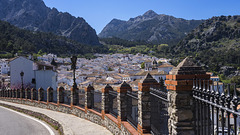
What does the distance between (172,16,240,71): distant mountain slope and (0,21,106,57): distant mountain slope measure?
72.6 metres

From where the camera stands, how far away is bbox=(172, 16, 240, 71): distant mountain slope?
98.5 metres

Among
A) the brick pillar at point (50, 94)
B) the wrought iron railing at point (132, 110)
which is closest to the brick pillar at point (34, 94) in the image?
the brick pillar at point (50, 94)

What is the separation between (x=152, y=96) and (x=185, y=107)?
6.94ft

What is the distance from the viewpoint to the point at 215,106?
293 cm

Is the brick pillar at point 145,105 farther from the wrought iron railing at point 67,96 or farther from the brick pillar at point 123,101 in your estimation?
the wrought iron railing at point 67,96

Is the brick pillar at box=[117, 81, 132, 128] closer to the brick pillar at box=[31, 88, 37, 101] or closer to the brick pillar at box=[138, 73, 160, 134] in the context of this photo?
the brick pillar at box=[138, 73, 160, 134]

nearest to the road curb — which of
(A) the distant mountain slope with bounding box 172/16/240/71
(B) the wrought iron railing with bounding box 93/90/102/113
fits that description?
(B) the wrought iron railing with bounding box 93/90/102/113

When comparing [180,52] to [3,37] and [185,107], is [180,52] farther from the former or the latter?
[185,107]

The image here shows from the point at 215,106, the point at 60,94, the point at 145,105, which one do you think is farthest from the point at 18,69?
the point at 215,106

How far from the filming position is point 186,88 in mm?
3934

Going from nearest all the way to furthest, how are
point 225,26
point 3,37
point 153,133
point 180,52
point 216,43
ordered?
1. point 153,133
2. point 3,37
3. point 216,43
4. point 225,26
5. point 180,52

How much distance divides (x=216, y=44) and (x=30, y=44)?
102 meters

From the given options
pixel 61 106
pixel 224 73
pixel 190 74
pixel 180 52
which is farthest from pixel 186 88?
pixel 180 52

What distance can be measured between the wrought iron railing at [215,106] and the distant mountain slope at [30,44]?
100611 millimetres
